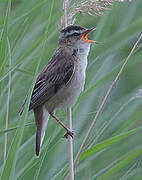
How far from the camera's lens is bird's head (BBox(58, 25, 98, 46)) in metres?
2.74

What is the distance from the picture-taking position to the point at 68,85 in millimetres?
2879

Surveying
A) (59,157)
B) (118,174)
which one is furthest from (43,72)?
(118,174)

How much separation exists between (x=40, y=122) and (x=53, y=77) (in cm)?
37

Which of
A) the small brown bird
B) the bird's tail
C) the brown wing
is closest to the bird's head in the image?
the small brown bird

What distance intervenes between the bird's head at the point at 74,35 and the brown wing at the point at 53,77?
112 millimetres

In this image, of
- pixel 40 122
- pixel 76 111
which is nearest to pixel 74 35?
pixel 76 111

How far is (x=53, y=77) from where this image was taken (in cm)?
285

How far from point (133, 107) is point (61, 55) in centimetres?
66

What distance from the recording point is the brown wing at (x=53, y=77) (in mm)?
2791

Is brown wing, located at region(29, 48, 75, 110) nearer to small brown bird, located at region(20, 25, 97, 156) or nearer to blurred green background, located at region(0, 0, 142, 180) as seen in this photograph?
small brown bird, located at region(20, 25, 97, 156)

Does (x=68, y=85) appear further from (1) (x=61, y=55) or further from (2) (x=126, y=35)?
(2) (x=126, y=35)

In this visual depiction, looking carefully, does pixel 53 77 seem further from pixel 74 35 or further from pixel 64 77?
pixel 74 35

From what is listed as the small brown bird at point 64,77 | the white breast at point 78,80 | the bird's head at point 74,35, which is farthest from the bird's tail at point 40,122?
the bird's head at point 74,35

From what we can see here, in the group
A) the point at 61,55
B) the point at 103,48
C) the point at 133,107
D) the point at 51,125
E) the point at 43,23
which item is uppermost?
the point at 43,23
